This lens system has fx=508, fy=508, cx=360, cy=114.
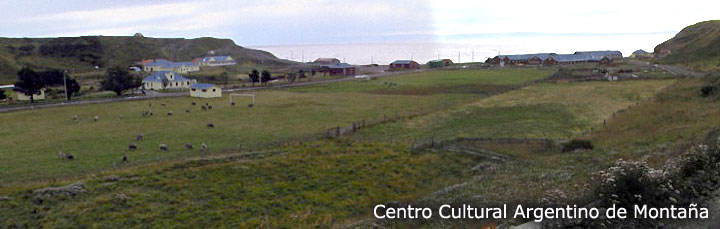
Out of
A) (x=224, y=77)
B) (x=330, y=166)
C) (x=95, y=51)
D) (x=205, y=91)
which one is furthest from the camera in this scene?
(x=95, y=51)

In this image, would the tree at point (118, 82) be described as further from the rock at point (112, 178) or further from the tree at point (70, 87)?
the rock at point (112, 178)

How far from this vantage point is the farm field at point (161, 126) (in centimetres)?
2291

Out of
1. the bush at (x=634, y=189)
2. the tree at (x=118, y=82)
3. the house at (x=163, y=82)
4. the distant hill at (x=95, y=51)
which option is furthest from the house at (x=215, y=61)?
the bush at (x=634, y=189)

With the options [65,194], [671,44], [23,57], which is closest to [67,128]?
[65,194]

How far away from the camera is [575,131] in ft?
89.4

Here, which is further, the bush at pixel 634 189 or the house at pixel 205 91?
the house at pixel 205 91

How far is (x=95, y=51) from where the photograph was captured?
107 meters

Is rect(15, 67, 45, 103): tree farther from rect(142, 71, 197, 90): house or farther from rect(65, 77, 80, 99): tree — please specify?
rect(142, 71, 197, 90): house

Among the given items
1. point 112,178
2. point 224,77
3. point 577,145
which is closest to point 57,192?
point 112,178

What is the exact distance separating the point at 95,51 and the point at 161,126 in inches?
3391

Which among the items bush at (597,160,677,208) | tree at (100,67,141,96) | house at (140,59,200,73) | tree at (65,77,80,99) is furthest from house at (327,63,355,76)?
bush at (597,160,677,208)

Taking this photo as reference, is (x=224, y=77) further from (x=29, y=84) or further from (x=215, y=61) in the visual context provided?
(x=29, y=84)

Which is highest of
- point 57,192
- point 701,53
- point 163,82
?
point 701,53

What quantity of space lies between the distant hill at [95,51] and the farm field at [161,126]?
49.4 metres
